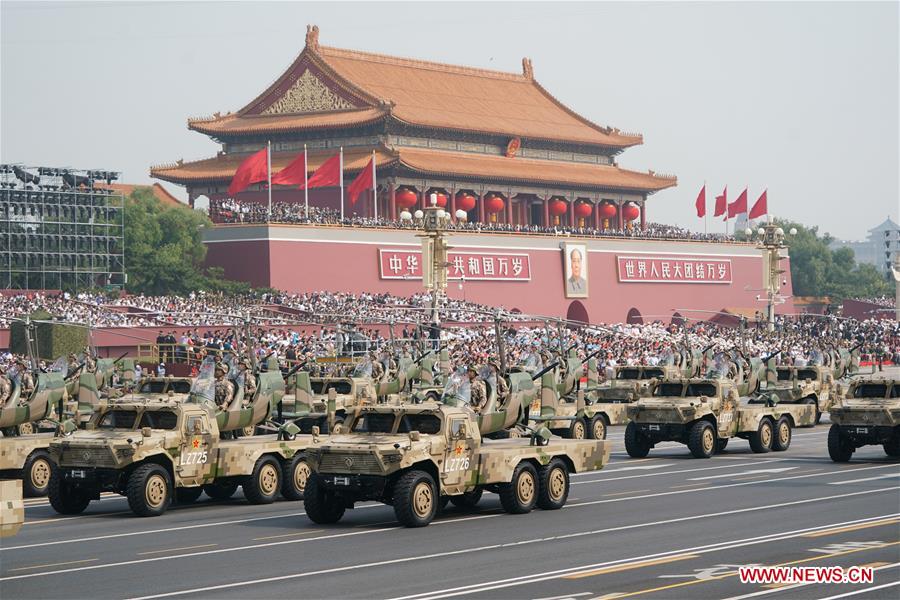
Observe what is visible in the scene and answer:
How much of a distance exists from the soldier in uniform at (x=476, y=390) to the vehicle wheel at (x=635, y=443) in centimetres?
889

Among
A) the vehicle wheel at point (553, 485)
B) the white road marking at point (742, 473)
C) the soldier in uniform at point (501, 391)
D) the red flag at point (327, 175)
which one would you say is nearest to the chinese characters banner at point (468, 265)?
the red flag at point (327, 175)

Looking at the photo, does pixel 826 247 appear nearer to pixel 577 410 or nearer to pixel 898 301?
pixel 898 301

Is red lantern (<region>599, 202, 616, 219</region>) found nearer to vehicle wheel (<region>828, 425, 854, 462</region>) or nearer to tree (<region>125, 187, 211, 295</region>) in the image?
tree (<region>125, 187, 211, 295</region>)

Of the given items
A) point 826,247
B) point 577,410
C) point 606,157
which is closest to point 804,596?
point 577,410

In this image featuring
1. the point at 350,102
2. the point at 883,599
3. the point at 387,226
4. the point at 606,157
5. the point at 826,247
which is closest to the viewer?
the point at 883,599

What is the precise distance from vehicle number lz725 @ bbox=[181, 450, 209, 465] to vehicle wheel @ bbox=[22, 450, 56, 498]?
3745 millimetres

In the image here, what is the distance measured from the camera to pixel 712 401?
3009cm

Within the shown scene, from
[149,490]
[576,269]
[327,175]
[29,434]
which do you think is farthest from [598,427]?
[576,269]

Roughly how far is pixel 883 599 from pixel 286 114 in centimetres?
6992

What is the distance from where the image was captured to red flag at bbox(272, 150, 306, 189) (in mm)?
70312

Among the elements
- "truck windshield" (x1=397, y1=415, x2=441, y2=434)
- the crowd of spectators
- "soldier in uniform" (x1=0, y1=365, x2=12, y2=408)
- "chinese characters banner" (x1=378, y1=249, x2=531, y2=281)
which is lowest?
"truck windshield" (x1=397, y1=415, x2=441, y2=434)

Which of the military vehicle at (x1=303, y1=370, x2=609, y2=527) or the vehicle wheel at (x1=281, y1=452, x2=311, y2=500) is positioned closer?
the military vehicle at (x1=303, y1=370, x2=609, y2=527)

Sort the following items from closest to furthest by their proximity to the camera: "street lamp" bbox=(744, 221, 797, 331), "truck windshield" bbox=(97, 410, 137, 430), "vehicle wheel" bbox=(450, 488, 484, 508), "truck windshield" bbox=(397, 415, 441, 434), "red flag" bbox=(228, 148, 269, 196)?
"truck windshield" bbox=(397, 415, 441, 434) → "vehicle wheel" bbox=(450, 488, 484, 508) → "truck windshield" bbox=(97, 410, 137, 430) → "street lamp" bbox=(744, 221, 797, 331) → "red flag" bbox=(228, 148, 269, 196)

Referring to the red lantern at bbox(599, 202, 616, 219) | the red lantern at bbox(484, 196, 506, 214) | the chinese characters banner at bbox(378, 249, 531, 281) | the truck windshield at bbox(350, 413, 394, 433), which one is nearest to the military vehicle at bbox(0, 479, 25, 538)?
the truck windshield at bbox(350, 413, 394, 433)
